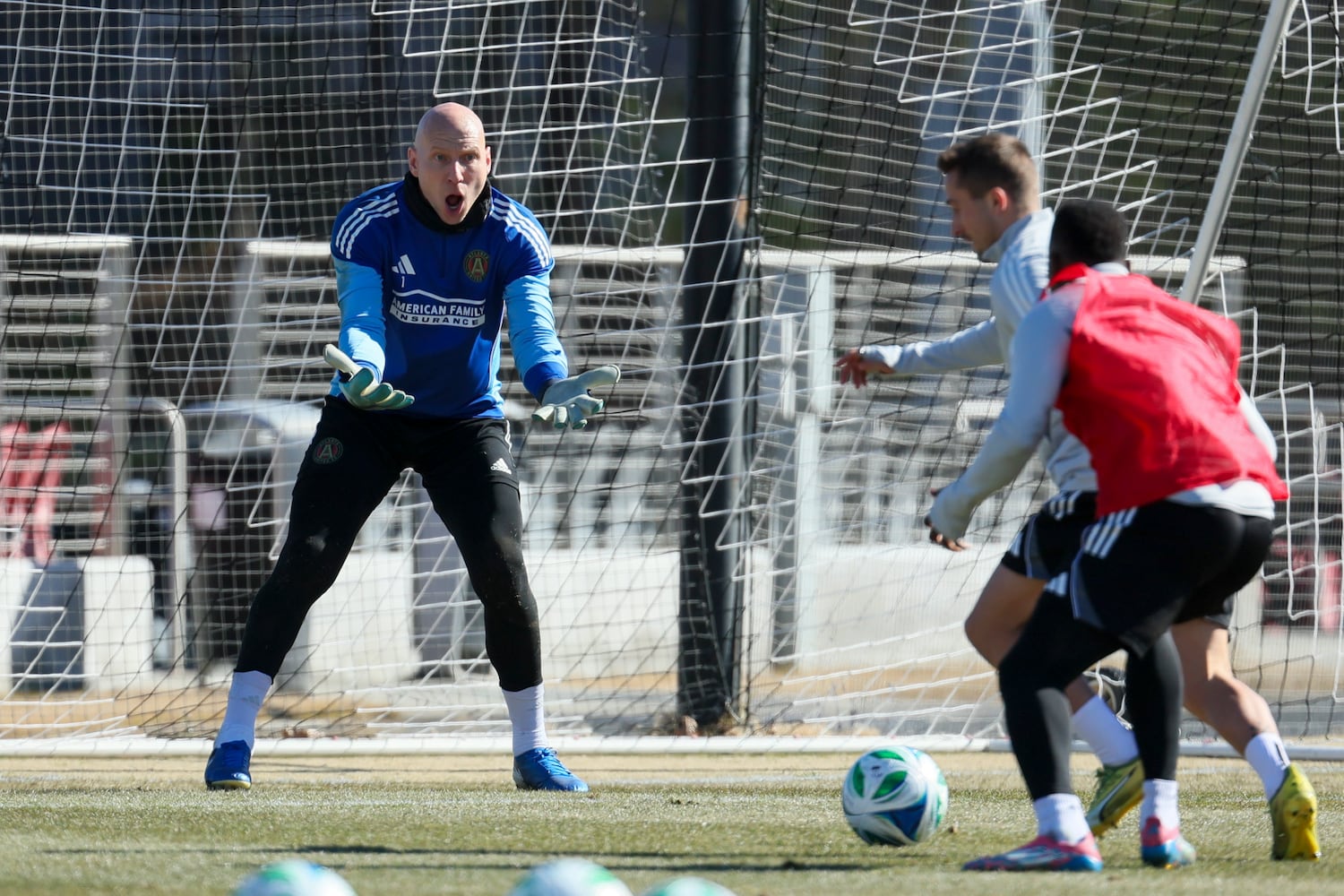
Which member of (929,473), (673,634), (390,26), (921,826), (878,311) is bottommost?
(673,634)

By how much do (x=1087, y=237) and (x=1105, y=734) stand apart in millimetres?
1182

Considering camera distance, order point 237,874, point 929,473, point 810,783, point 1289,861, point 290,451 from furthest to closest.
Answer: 1. point 290,451
2. point 929,473
3. point 810,783
4. point 1289,861
5. point 237,874

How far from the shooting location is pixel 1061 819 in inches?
122

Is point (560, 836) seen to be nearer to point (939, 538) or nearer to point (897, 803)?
point (897, 803)

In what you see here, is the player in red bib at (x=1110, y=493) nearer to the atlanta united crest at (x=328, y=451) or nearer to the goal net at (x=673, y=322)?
the atlanta united crest at (x=328, y=451)

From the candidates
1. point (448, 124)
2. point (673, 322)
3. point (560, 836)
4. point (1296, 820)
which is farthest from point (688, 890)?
point (673, 322)

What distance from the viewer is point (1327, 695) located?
24.6ft

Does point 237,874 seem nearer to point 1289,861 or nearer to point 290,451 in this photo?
point 1289,861

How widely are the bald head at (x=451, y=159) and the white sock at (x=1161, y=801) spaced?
103 inches

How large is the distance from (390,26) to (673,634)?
11.4 ft

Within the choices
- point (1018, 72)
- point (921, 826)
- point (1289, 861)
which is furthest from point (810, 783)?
point (1018, 72)

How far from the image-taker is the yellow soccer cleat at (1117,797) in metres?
3.63

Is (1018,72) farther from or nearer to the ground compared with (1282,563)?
farther from the ground

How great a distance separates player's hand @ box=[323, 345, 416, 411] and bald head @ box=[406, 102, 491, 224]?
27.6 inches
